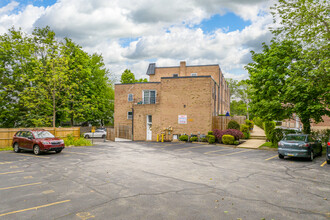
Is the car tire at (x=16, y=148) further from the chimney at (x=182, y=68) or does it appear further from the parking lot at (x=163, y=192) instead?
the chimney at (x=182, y=68)

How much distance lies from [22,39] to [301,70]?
3275cm

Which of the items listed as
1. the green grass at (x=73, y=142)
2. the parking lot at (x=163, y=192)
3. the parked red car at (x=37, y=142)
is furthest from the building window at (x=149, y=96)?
the parking lot at (x=163, y=192)

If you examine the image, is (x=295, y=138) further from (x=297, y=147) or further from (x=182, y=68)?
(x=182, y=68)

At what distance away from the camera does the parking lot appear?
18.4 feet

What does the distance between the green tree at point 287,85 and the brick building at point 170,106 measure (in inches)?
243

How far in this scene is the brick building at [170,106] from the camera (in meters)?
25.6

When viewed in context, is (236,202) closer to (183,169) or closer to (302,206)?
(302,206)

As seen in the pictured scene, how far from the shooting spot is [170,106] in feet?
88.6

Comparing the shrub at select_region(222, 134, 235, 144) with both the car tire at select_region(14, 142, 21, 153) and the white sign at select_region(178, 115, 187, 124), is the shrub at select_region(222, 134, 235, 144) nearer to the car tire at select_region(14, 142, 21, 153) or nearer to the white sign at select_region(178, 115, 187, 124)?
the white sign at select_region(178, 115, 187, 124)

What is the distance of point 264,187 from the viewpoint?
791cm

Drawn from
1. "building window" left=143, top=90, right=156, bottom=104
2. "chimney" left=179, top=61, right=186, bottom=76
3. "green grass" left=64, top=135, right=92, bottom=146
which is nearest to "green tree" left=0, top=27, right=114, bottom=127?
"green grass" left=64, top=135, right=92, bottom=146

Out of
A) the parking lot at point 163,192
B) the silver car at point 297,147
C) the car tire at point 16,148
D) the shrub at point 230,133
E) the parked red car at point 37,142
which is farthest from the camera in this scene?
the shrub at point 230,133

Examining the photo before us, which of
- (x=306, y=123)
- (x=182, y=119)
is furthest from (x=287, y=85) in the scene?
(x=182, y=119)

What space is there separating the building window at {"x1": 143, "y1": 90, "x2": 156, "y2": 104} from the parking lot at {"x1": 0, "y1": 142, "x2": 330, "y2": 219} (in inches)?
A: 746
